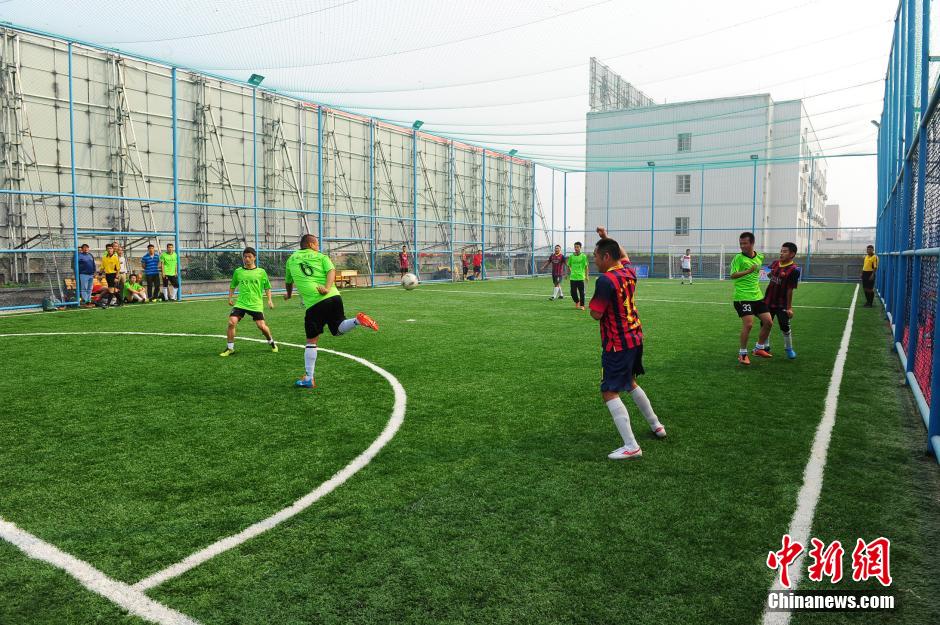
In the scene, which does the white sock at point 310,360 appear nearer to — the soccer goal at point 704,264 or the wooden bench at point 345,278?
the wooden bench at point 345,278

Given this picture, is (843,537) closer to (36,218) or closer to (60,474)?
(60,474)

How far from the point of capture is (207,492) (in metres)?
4.61

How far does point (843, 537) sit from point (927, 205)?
8.60 meters

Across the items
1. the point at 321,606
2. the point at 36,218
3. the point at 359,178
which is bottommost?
the point at 321,606

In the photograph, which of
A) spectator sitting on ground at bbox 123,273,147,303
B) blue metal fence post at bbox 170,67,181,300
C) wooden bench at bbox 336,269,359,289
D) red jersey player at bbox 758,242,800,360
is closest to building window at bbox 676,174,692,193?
wooden bench at bbox 336,269,359,289

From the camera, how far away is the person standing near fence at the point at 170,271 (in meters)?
20.7

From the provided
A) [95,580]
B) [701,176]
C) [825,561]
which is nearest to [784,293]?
[825,561]

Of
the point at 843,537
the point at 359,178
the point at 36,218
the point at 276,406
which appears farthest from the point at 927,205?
the point at 359,178

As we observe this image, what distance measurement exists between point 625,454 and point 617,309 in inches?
46.6

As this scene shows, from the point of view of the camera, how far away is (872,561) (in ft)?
11.9

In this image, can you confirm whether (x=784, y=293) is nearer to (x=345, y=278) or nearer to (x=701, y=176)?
(x=345, y=278)

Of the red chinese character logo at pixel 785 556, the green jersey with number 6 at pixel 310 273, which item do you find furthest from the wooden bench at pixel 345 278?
the red chinese character logo at pixel 785 556

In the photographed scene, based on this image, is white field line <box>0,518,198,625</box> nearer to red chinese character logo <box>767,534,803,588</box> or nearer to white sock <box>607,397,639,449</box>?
red chinese character logo <box>767,534,803,588</box>

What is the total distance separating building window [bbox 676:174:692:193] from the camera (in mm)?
45531
